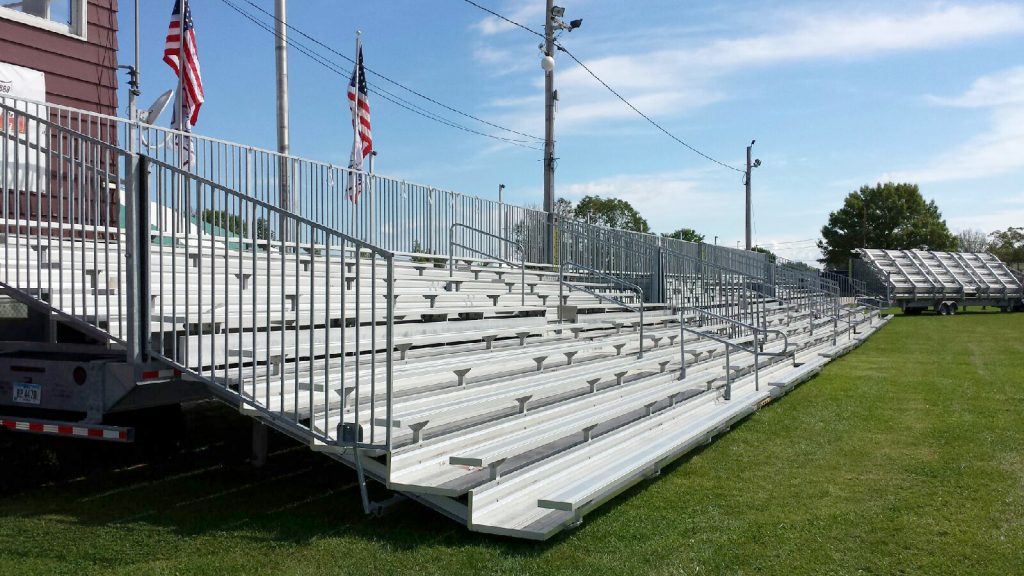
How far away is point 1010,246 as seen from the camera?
73250 millimetres

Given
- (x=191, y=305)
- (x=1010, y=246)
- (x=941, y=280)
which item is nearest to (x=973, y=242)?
(x=1010, y=246)

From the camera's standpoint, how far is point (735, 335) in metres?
12.8

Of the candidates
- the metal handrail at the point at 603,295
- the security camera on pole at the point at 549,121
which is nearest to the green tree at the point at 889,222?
the security camera on pole at the point at 549,121

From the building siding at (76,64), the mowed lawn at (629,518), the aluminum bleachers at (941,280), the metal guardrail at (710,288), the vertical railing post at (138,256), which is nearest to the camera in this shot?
the mowed lawn at (629,518)

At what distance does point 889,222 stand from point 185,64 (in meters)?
69.1

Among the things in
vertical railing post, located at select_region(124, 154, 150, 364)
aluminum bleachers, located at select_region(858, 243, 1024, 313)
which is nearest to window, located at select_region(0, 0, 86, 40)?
vertical railing post, located at select_region(124, 154, 150, 364)

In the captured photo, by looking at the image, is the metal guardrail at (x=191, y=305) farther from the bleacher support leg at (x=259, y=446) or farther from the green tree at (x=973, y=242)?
the green tree at (x=973, y=242)

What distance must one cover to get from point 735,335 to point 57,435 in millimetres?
9678

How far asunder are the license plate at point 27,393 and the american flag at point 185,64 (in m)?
6.60

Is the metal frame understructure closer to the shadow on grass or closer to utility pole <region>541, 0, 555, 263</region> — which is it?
the shadow on grass

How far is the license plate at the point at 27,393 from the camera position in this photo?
5.75 metres

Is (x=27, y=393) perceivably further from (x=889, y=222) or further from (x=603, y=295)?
(x=889, y=222)

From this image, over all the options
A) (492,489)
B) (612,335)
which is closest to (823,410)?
(612,335)

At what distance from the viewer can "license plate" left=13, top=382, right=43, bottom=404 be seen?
→ 575cm
